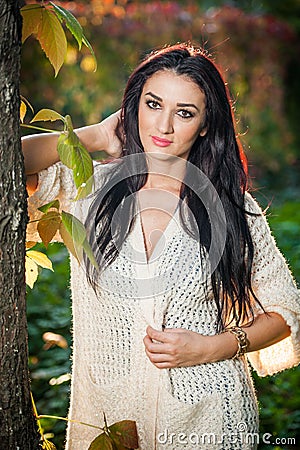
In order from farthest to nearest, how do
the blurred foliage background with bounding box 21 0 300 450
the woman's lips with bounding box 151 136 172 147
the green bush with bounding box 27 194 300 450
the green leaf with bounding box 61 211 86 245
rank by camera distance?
the blurred foliage background with bounding box 21 0 300 450
the green bush with bounding box 27 194 300 450
the woman's lips with bounding box 151 136 172 147
the green leaf with bounding box 61 211 86 245

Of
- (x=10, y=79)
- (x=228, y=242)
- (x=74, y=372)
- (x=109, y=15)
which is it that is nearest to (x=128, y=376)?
(x=74, y=372)

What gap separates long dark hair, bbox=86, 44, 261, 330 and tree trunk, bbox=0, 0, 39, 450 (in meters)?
0.45

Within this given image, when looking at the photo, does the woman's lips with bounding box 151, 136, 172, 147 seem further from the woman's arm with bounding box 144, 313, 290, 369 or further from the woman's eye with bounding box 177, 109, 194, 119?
the woman's arm with bounding box 144, 313, 290, 369

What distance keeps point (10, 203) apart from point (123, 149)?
0.62 m

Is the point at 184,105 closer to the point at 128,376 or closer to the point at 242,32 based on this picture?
the point at 128,376

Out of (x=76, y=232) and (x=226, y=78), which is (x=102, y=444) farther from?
(x=226, y=78)

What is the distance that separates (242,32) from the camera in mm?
7664

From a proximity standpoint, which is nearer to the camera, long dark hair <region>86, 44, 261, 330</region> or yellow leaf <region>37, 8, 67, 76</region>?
yellow leaf <region>37, 8, 67, 76</region>

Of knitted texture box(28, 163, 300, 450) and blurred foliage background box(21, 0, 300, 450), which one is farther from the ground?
blurred foliage background box(21, 0, 300, 450)

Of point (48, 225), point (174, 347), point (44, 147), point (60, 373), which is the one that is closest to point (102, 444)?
point (174, 347)

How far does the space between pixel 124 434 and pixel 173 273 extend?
43cm

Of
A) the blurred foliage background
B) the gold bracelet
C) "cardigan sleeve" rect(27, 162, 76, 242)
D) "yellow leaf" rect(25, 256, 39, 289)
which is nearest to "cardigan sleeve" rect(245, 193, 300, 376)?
the gold bracelet

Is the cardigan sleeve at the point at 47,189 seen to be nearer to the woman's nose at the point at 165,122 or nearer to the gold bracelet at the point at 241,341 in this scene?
the woman's nose at the point at 165,122

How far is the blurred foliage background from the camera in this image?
11.1 feet
